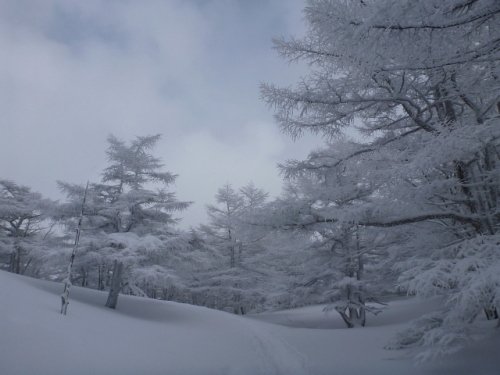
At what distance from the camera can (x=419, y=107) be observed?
4.46 m

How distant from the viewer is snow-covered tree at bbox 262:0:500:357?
9.03 ft

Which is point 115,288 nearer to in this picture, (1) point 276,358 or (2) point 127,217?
(2) point 127,217

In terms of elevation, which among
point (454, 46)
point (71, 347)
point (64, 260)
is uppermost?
point (454, 46)

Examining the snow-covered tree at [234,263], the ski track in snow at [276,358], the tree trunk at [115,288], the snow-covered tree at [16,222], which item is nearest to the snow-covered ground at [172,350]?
the ski track in snow at [276,358]

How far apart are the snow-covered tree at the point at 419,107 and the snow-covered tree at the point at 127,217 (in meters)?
6.80

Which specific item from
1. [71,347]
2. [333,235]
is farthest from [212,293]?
[71,347]

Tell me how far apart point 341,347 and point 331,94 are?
6593 mm

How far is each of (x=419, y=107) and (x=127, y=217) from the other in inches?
477

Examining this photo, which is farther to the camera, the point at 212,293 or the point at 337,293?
the point at 212,293

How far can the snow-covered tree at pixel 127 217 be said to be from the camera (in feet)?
31.0

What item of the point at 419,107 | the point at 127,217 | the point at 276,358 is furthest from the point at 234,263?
the point at 419,107

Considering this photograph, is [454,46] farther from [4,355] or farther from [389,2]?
[4,355]

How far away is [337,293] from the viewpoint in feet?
37.0

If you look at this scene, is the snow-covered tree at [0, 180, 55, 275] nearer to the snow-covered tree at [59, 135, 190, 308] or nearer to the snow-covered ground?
the snow-covered tree at [59, 135, 190, 308]
